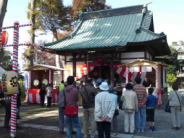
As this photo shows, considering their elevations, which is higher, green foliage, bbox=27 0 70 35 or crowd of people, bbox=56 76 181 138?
green foliage, bbox=27 0 70 35

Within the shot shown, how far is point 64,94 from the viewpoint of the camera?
627 cm

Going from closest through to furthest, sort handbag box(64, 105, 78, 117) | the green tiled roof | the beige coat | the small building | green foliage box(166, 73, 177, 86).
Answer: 1. handbag box(64, 105, 78, 117)
2. the beige coat
3. the small building
4. the green tiled roof
5. green foliage box(166, 73, 177, 86)

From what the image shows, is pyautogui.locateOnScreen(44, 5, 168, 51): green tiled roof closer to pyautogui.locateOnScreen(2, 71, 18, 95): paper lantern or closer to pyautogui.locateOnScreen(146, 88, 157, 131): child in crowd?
pyautogui.locateOnScreen(146, 88, 157, 131): child in crowd

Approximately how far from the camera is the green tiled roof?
1495 centimetres

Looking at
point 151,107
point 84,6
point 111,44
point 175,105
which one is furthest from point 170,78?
point 151,107

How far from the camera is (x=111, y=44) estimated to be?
14.5m

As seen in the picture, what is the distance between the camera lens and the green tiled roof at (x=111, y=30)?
14.9m

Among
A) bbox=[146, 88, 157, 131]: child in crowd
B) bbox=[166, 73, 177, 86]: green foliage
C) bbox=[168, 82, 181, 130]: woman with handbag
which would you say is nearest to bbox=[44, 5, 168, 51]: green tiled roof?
bbox=[168, 82, 181, 130]: woman with handbag

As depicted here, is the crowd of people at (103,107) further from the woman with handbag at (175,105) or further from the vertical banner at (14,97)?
the vertical banner at (14,97)

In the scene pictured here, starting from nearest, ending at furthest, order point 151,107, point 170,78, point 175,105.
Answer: point 151,107, point 175,105, point 170,78

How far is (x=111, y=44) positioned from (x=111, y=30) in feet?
9.44

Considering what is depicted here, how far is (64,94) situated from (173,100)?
399 centimetres

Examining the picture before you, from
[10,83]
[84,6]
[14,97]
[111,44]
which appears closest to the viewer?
[10,83]

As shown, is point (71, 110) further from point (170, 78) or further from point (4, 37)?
point (170, 78)
